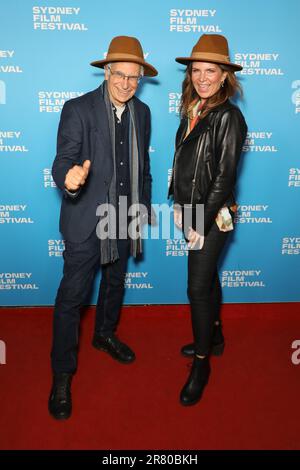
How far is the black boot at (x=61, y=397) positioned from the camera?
206cm

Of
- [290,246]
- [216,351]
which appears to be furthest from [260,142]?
[216,351]

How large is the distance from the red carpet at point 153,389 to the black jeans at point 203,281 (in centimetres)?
35

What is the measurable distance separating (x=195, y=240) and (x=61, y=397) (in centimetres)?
105

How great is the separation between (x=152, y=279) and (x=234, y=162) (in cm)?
136

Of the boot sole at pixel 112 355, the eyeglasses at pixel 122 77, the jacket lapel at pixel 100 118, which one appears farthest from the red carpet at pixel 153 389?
the eyeglasses at pixel 122 77

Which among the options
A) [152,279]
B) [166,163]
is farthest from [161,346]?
[166,163]

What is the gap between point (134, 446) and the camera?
6.27 ft

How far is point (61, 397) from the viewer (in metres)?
2.11

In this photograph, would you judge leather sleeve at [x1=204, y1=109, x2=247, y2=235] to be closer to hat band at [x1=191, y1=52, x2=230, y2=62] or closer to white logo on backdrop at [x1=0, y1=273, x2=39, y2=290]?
hat band at [x1=191, y1=52, x2=230, y2=62]

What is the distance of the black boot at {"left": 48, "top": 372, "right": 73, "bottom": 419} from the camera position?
2063 millimetres

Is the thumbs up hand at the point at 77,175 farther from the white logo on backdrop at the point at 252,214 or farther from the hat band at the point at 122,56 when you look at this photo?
the white logo on backdrop at the point at 252,214

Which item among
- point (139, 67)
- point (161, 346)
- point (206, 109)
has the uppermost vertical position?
point (139, 67)

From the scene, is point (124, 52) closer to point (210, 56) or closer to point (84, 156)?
point (210, 56)
